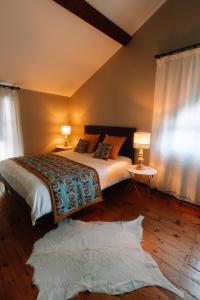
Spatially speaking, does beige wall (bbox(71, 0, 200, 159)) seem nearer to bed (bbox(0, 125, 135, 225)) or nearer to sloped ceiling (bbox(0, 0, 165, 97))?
sloped ceiling (bbox(0, 0, 165, 97))

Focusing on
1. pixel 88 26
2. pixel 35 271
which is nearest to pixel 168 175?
pixel 35 271

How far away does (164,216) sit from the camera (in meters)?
2.29

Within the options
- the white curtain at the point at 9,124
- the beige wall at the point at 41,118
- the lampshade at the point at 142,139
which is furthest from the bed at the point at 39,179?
the beige wall at the point at 41,118

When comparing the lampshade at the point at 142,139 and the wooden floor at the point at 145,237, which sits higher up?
the lampshade at the point at 142,139

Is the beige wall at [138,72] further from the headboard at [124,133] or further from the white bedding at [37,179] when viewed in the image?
the white bedding at [37,179]

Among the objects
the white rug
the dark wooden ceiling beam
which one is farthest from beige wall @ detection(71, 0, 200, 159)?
the white rug

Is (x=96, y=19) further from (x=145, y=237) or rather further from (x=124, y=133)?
(x=145, y=237)

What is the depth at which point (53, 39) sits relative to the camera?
2.95 meters

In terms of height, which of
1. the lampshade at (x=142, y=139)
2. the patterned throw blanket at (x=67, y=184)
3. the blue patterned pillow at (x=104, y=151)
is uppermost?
the lampshade at (x=142, y=139)

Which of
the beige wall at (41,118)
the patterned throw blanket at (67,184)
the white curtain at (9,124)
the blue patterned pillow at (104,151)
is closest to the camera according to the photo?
the patterned throw blanket at (67,184)

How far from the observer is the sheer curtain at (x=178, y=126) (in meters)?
2.43

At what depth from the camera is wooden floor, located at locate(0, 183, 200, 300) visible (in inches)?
50.8

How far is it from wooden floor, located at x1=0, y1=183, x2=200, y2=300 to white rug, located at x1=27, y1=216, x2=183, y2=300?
59 mm

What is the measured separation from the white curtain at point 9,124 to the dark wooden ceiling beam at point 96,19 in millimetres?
2150
